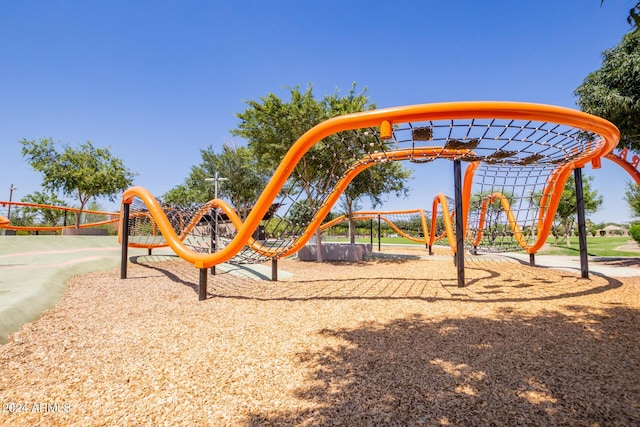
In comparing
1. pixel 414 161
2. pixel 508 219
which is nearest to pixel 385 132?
pixel 414 161

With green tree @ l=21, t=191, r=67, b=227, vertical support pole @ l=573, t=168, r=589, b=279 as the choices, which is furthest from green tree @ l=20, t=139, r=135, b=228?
vertical support pole @ l=573, t=168, r=589, b=279

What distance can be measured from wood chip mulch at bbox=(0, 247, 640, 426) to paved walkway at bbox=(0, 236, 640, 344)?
293 mm

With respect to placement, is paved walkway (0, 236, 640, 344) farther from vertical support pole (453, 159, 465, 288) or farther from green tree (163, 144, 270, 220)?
green tree (163, 144, 270, 220)

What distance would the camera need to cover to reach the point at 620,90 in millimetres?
9391

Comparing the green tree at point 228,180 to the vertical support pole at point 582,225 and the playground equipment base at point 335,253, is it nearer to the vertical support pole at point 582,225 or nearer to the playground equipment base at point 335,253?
the playground equipment base at point 335,253

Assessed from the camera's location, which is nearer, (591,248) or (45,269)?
(45,269)

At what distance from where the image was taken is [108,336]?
425 centimetres

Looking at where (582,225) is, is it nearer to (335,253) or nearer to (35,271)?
(335,253)

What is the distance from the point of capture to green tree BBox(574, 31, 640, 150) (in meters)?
9.12

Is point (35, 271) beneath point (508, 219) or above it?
beneath

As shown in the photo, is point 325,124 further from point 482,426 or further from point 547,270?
point 547,270

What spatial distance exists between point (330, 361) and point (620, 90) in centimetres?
1204

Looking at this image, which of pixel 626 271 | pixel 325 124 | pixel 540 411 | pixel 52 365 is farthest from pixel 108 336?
pixel 626 271

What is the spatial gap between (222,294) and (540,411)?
5863 millimetres
